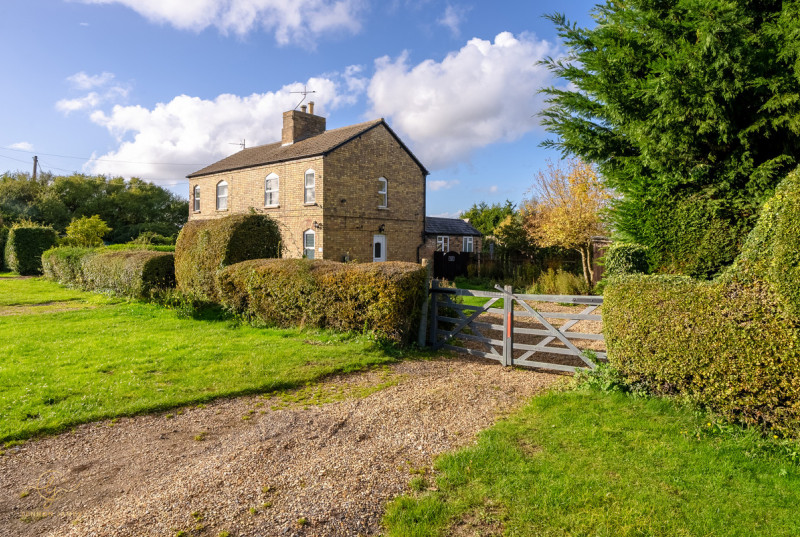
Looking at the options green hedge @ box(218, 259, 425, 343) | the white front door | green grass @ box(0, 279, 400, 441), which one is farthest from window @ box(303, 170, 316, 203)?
green grass @ box(0, 279, 400, 441)

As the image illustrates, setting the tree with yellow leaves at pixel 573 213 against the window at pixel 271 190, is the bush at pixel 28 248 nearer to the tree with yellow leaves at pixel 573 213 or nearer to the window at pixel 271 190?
the window at pixel 271 190

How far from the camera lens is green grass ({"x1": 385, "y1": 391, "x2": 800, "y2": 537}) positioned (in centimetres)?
358

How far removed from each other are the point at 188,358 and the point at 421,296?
15.0ft

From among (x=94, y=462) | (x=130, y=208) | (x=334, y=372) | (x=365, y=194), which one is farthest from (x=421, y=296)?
(x=130, y=208)

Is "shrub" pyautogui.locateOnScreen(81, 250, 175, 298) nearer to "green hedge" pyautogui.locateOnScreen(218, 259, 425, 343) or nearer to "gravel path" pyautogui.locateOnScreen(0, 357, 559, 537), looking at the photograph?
"green hedge" pyautogui.locateOnScreen(218, 259, 425, 343)

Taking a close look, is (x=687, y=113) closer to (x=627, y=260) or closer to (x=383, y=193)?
(x=627, y=260)

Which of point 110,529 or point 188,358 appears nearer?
point 110,529

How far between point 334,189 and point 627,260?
17.1 m

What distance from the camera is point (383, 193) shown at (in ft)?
82.8

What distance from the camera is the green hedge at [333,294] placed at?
9.40 meters

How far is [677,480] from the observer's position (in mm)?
4184

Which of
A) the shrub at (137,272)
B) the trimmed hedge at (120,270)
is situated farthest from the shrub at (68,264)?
the shrub at (137,272)

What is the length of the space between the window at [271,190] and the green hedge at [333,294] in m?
13.5

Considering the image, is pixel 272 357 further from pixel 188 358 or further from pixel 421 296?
pixel 421 296
